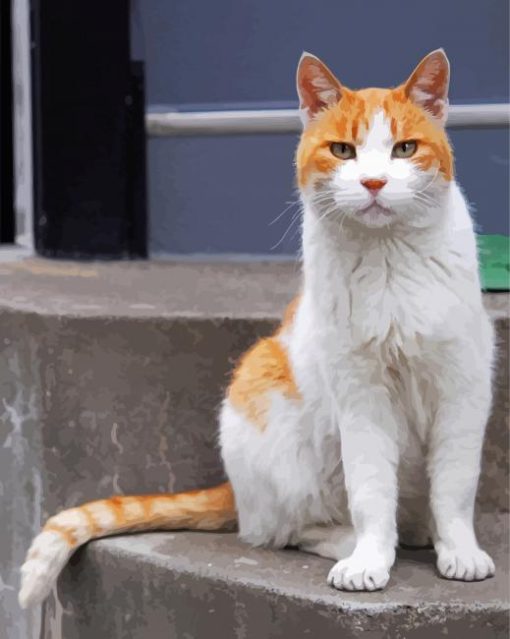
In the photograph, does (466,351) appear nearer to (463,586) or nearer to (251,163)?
(463,586)

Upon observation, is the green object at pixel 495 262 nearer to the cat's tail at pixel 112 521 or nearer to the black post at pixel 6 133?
the cat's tail at pixel 112 521

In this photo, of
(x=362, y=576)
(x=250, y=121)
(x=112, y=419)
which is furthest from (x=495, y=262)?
(x=362, y=576)

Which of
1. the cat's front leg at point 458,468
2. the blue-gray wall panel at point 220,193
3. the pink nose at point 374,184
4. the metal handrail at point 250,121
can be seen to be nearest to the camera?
the pink nose at point 374,184

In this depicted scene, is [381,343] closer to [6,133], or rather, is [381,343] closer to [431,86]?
[431,86]

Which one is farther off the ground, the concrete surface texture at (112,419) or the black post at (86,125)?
the black post at (86,125)

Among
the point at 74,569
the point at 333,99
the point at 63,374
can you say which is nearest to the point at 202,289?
the point at 63,374

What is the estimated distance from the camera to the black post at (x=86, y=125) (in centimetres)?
239

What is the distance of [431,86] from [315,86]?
0.45 ft

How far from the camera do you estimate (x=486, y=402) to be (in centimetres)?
129

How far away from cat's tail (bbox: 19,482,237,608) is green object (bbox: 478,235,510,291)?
0.63 m

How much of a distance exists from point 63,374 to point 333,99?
65 centimetres

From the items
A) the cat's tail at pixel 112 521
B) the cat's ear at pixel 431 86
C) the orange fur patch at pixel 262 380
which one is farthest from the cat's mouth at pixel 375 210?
the cat's tail at pixel 112 521

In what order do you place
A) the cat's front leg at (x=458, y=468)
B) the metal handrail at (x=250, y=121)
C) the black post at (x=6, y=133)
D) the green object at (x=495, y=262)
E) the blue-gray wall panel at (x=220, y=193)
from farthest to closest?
the black post at (x=6, y=133) < the blue-gray wall panel at (x=220, y=193) < the metal handrail at (x=250, y=121) < the green object at (x=495, y=262) < the cat's front leg at (x=458, y=468)

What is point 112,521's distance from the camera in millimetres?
1468
